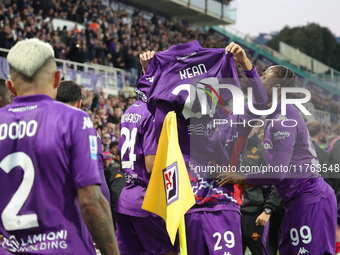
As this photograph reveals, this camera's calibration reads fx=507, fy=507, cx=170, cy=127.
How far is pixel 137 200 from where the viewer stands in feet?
14.9

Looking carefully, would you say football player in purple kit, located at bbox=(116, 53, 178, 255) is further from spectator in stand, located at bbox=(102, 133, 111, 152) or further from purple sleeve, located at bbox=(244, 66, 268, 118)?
spectator in stand, located at bbox=(102, 133, 111, 152)

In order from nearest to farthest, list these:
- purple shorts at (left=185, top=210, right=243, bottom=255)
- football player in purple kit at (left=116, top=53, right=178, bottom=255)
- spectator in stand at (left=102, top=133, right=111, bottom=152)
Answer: purple shorts at (left=185, top=210, right=243, bottom=255) → football player in purple kit at (left=116, top=53, right=178, bottom=255) → spectator in stand at (left=102, top=133, right=111, bottom=152)

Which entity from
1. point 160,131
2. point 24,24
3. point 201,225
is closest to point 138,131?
point 160,131

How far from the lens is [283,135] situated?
4.12m

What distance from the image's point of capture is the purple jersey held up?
7.74 feet

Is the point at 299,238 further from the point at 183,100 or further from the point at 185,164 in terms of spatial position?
the point at 183,100

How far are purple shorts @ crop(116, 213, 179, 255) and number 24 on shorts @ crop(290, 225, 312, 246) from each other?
1.02 meters


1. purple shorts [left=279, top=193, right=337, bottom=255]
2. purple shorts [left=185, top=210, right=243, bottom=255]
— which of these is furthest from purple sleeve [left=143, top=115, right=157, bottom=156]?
purple shorts [left=279, top=193, right=337, bottom=255]

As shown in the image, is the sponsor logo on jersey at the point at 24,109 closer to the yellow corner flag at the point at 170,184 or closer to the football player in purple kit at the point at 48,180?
the football player in purple kit at the point at 48,180

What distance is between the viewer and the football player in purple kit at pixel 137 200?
4500 mm

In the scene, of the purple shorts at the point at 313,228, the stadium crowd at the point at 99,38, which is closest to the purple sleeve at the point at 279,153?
the purple shorts at the point at 313,228

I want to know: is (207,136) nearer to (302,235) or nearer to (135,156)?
(135,156)

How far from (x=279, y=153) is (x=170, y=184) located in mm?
1035

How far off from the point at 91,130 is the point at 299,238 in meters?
2.51
